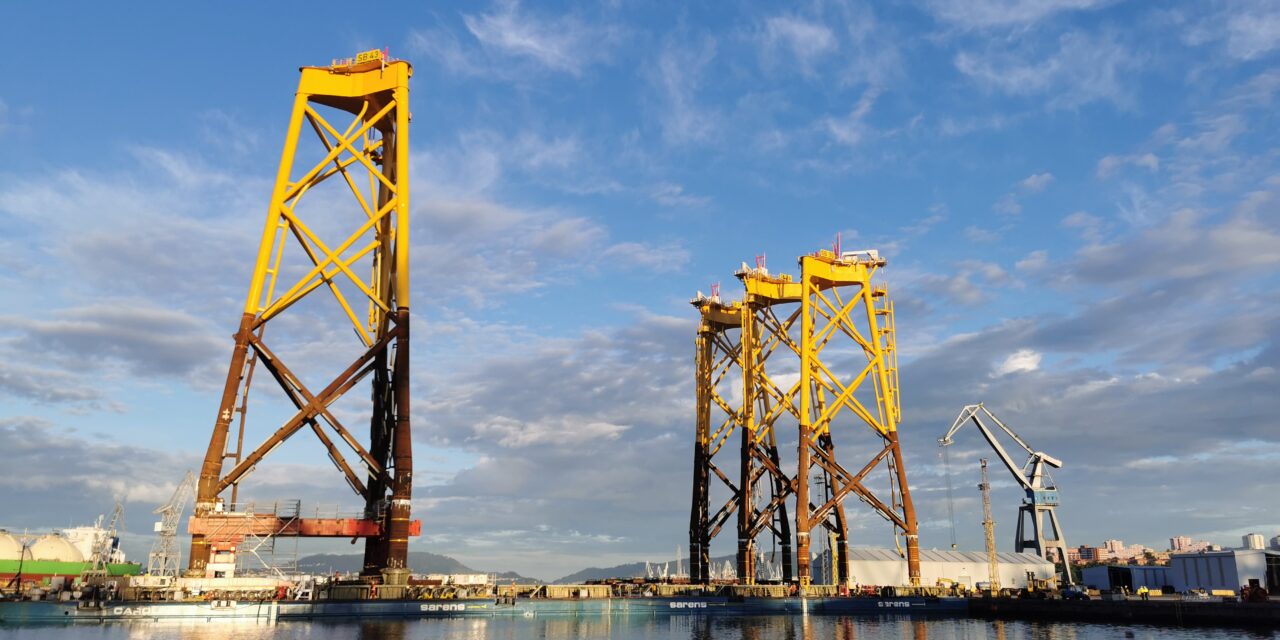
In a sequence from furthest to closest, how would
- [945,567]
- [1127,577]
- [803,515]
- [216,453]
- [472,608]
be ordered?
[945,567] → [1127,577] → [803,515] → [472,608] → [216,453]

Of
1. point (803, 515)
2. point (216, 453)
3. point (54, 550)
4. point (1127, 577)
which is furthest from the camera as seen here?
point (54, 550)

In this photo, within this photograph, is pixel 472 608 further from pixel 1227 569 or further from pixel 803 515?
pixel 1227 569

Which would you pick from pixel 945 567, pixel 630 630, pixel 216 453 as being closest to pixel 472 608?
pixel 630 630

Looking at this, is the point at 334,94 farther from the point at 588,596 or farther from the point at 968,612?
the point at 968,612

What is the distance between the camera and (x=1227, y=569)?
70.7m

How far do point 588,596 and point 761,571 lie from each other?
7128 centimetres

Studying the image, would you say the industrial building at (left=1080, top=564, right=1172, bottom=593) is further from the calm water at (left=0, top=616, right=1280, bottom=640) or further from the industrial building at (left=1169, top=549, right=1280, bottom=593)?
the calm water at (left=0, top=616, right=1280, bottom=640)

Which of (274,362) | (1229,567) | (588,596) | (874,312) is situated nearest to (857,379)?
(874,312)

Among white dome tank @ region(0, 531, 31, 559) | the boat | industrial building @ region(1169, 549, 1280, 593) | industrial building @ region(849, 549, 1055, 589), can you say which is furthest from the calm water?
white dome tank @ region(0, 531, 31, 559)

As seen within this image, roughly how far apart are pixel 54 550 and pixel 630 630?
84.1 meters

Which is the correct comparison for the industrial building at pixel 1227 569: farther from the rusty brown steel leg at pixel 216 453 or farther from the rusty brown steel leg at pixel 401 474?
the rusty brown steel leg at pixel 216 453

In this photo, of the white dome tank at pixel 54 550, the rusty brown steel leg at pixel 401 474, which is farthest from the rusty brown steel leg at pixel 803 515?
the white dome tank at pixel 54 550

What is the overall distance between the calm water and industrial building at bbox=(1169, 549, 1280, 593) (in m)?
23.9

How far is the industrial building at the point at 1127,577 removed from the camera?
8131cm
